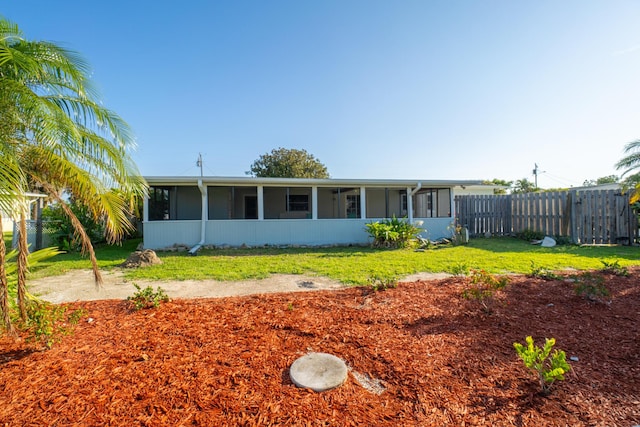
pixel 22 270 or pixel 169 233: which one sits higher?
pixel 22 270

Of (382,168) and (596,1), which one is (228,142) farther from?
(596,1)

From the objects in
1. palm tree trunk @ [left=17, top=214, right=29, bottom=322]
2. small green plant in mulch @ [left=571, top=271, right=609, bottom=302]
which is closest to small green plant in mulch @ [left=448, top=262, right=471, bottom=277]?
small green plant in mulch @ [left=571, top=271, right=609, bottom=302]

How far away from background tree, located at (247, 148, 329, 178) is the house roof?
17.4 m

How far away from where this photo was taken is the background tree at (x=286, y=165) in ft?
93.4

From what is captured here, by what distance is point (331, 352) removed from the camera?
257 cm

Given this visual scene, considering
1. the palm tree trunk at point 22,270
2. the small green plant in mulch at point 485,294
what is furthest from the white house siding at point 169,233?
the small green plant in mulch at point 485,294

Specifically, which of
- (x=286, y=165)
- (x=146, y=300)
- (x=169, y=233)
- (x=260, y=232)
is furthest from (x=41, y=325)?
(x=286, y=165)

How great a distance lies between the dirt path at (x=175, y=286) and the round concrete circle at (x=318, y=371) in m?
2.36

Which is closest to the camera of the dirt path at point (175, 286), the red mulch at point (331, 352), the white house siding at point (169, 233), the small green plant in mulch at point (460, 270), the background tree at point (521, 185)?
the red mulch at point (331, 352)

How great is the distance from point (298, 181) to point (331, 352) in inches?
322

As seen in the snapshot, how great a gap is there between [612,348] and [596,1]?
7207mm

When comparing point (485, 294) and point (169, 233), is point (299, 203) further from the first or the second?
point (485, 294)

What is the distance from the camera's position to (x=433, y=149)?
1452 centimetres

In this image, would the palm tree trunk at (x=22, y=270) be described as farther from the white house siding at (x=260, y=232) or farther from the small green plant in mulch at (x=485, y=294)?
the white house siding at (x=260, y=232)
